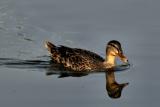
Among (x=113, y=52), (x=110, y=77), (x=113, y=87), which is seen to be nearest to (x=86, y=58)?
(x=113, y=52)

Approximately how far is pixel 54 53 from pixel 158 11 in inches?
142

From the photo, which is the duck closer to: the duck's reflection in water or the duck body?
the duck's reflection in water

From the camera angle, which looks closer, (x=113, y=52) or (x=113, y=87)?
(x=113, y=87)

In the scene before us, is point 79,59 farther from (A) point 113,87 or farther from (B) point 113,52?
(A) point 113,87

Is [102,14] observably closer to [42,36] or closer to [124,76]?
[42,36]

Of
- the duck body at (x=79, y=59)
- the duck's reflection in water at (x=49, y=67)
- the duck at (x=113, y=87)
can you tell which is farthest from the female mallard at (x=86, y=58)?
the duck at (x=113, y=87)

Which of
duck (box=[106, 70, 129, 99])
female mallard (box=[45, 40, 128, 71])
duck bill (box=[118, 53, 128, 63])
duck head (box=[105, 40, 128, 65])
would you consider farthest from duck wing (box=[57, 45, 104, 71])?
duck (box=[106, 70, 129, 99])

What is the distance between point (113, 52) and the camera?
851 inches

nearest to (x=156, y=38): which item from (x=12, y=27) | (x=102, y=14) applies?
(x=102, y=14)

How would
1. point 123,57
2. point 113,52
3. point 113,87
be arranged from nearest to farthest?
1. point 113,87
2. point 123,57
3. point 113,52

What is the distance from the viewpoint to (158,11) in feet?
79.8

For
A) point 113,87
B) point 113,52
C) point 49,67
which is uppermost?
point 113,52

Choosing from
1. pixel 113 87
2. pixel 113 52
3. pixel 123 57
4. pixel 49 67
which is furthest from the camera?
pixel 49 67

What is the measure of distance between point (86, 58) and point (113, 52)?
0.64 meters
